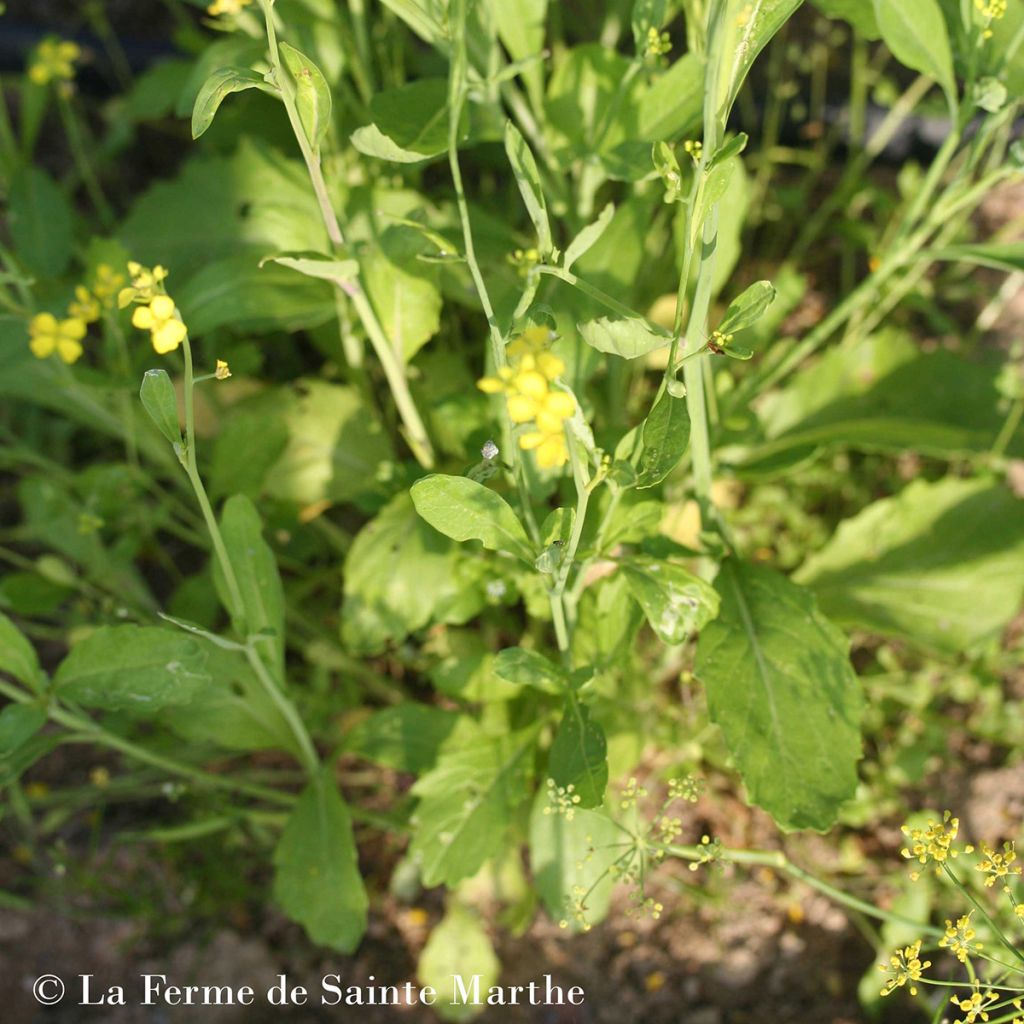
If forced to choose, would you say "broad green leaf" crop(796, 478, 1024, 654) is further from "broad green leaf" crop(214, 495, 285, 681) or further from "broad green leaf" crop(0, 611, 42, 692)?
"broad green leaf" crop(0, 611, 42, 692)

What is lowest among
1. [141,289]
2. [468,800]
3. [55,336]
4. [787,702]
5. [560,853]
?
[560,853]

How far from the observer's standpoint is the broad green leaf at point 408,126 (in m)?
1.26

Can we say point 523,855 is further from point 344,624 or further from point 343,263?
point 343,263

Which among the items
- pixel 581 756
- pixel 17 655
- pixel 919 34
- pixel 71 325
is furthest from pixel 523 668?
pixel 919 34

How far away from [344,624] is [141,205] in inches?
36.7

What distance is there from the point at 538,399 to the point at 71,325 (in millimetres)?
824

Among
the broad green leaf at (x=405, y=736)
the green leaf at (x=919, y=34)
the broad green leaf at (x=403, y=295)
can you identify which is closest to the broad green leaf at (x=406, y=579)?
the broad green leaf at (x=405, y=736)

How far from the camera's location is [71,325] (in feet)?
4.82

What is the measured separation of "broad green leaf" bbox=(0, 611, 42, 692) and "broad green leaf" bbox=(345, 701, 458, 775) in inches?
19.0

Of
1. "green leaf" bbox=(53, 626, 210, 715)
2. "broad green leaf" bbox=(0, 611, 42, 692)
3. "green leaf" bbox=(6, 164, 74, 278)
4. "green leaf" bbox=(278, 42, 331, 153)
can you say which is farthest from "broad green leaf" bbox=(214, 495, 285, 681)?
"green leaf" bbox=(6, 164, 74, 278)

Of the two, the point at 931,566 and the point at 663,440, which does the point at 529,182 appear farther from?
the point at 931,566

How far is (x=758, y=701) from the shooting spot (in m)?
1.40

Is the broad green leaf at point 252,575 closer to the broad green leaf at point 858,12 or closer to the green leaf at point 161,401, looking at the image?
the green leaf at point 161,401

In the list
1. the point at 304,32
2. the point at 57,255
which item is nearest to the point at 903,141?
the point at 304,32
